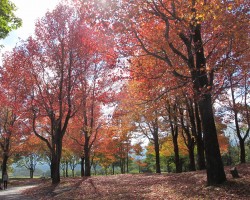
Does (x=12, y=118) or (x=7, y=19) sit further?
(x=12, y=118)

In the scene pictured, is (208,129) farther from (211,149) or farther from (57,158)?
(57,158)

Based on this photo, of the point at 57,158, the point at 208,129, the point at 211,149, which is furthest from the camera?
the point at 57,158

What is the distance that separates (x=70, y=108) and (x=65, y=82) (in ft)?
7.17

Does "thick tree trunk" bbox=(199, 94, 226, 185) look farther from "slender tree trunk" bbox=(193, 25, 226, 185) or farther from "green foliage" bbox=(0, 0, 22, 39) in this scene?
"green foliage" bbox=(0, 0, 22, 39)

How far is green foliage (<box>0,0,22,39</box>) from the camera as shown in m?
11.2

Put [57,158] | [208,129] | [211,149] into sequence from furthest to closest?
1. [57,158]
2. [208,129]
3. [211,149]

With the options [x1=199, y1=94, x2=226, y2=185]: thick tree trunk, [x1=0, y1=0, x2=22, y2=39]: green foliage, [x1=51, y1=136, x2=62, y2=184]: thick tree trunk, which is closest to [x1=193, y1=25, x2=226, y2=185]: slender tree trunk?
[x1=199, y1=94, x2=226, y2=185]: thick tree trunk

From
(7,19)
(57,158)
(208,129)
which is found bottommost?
(57,158)

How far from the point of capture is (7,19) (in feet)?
38.9

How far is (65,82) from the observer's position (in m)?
20.4

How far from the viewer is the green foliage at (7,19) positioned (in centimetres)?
1121

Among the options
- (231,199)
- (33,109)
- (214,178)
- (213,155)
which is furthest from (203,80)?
(33,109)

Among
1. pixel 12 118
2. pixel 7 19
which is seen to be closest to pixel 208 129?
pixel 7 19

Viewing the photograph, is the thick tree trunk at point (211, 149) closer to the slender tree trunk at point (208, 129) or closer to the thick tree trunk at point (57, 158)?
the slender tree trunk at point (208, 129)
